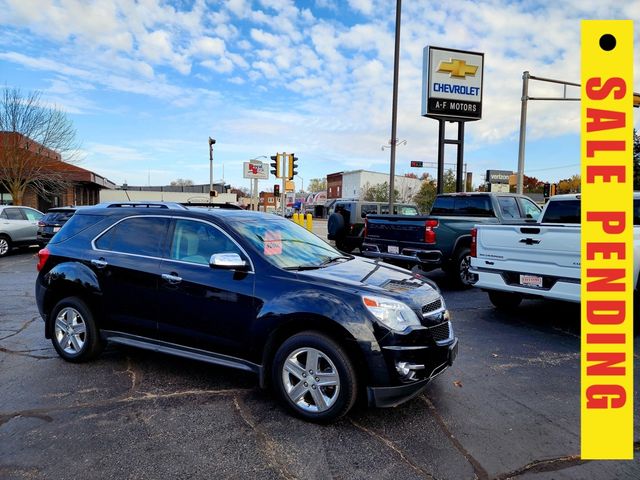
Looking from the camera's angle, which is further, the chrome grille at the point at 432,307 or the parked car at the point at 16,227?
the parked car at the point at 16,227

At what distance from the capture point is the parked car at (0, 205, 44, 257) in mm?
14250

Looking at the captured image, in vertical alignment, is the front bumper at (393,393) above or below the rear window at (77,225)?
below

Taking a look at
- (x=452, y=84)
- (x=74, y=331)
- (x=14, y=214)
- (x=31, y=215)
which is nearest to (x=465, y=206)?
(x=452, y=84)

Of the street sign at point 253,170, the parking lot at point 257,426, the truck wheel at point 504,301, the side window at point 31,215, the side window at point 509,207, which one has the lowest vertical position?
the parking lot at point 257,426

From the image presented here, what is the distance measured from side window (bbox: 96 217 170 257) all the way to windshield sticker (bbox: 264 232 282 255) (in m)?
1.03

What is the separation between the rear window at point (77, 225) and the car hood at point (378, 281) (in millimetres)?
2597

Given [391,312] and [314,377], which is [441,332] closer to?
[391,312]

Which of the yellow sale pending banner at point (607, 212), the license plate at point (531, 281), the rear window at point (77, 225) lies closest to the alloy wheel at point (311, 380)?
the yellow sale pending banner at point (607, 212)

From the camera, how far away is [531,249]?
618 cm

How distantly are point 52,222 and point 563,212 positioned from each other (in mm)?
14141

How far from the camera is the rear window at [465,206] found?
10266 mm

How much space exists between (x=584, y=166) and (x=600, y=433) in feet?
3.12

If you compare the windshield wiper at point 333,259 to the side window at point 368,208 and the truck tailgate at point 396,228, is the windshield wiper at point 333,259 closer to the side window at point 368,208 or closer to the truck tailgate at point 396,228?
the truck tailgate at point 396,228

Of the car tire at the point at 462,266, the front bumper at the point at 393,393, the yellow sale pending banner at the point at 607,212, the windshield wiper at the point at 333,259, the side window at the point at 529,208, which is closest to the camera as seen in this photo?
the yellow sale pending banner at the point at 607,212
